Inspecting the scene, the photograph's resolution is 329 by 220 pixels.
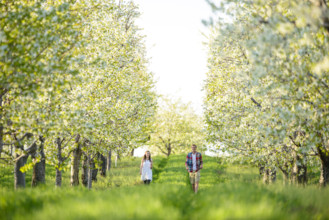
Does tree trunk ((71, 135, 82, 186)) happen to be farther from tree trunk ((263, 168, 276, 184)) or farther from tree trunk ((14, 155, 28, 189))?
tree trunk ((263, 168, 276, 184))

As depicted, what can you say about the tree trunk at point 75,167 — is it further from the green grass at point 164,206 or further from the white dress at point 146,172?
the green grass at point 164,206

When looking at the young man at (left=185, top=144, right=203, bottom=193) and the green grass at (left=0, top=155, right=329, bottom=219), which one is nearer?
the green grass at (left=0, top=155, right=329, bottom=219)

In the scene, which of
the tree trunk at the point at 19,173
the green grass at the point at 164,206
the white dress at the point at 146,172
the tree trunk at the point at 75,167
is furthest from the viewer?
the white dress at the point at 146,172

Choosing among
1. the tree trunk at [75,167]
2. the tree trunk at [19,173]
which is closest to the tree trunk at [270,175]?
the tree trunk at [75,167]

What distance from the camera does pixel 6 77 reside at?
27.0 feet

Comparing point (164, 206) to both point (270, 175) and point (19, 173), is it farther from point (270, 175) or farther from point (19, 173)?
point (270, 175)

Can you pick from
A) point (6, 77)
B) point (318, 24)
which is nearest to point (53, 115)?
point (6, 77)

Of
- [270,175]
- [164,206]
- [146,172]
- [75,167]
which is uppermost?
[75,167]

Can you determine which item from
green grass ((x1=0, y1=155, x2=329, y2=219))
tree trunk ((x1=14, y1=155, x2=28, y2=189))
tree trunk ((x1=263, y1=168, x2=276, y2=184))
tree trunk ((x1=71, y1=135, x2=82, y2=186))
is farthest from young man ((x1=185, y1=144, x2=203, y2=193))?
tree trunk ((x1=14, y1=155, x2=28, y2=189))

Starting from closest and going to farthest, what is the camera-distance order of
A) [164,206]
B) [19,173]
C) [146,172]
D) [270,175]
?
[164,206]
[19,173]
[146,172]
[270,175]

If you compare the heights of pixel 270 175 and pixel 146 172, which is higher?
pixel 146 172

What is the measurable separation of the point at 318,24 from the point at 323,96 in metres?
2.49

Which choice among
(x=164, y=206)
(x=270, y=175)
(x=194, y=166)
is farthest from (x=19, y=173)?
(x=270, y=175)

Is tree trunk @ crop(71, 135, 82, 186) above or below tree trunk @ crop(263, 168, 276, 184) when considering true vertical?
above
